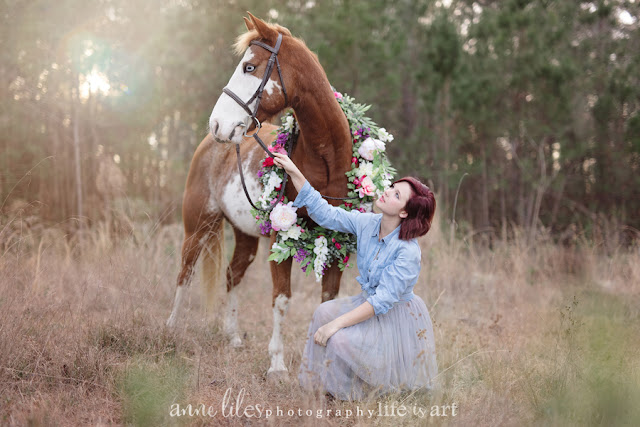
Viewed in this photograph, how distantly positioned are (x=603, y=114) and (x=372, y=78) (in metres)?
4.46

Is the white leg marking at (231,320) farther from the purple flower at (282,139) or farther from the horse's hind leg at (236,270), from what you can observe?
the purple flower at (282,139)

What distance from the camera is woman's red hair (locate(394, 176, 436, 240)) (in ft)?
9.44

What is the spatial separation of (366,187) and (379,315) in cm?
86

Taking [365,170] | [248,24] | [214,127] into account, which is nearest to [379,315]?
[365,170]

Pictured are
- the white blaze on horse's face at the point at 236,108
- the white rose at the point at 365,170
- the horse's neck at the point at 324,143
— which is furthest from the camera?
the white rose at the point at 365,170

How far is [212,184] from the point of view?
4.57 metres

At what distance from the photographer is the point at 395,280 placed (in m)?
2.81

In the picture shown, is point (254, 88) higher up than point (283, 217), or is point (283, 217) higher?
point (254, 88)

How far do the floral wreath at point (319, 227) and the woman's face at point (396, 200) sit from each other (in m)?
0.35

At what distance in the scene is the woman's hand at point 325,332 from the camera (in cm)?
279

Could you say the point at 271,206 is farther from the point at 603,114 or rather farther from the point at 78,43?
the point at 603,114

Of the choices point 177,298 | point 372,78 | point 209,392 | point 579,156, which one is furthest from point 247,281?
point 579,156

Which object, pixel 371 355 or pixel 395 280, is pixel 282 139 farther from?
pixel 371 355

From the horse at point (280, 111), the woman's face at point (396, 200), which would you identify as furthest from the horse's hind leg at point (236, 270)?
the woman's face at point (396, 200)
